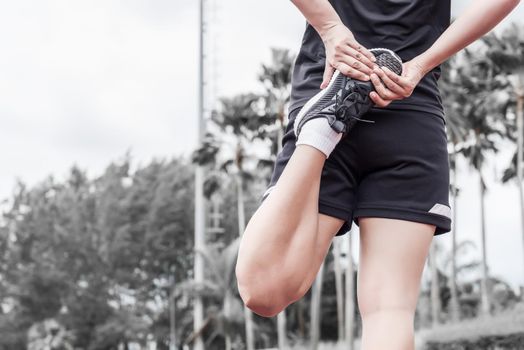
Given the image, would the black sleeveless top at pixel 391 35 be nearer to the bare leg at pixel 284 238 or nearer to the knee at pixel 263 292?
the bare leg at pixel 284 238

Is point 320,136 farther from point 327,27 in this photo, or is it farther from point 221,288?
point 221,288

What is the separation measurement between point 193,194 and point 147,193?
2486 mm

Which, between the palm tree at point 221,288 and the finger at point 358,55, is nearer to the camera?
the finger at point 358,55

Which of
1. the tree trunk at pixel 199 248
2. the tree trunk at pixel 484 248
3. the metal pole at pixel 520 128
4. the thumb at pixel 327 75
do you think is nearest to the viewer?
the thumb at pixel 327 75

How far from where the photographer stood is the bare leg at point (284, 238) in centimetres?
180

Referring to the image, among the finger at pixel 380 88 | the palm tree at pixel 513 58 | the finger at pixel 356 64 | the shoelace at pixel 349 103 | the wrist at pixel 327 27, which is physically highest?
the palm tree at pixel 513 58

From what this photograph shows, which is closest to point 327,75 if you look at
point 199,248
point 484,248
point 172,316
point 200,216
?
point 199,248

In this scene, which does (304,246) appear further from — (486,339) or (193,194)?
(193,194)

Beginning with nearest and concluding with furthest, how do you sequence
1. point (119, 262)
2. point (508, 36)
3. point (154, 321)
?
point (508, 36) → point (119, 262) → point (154, 321)

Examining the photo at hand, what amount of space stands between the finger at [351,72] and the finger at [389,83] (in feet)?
0.10

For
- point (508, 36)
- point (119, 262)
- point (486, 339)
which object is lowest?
point (486, 339)

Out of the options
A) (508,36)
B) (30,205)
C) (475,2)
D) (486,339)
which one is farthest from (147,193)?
(475,2)

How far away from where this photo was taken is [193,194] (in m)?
41.9

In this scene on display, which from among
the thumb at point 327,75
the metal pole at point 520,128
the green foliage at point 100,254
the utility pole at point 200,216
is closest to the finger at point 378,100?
the thumb at point 327,75
